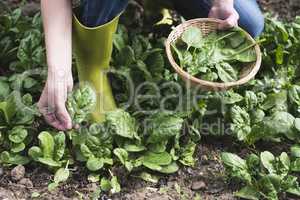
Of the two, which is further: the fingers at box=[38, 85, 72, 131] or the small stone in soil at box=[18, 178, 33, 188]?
the small stone in soil at box=[18, 178, 33, 188]

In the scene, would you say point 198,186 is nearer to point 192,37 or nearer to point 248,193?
point 248,193

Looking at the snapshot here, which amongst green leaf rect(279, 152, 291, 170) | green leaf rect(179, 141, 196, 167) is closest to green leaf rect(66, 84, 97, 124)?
green leaf rect(179, 141, 196, 167)

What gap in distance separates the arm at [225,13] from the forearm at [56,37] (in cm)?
40

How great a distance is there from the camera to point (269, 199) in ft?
4.62

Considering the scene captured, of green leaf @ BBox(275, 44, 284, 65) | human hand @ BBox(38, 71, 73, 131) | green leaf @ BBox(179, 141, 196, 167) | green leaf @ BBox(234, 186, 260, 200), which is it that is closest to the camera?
human hand @ BBox(38, 71, 73, 131)

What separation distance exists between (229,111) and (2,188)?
0.60m

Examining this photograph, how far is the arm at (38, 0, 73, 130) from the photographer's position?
4.30ft

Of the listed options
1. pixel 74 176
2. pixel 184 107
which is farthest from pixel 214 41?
pixel 74 176

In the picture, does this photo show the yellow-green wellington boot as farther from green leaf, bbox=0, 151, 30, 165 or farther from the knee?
the knee

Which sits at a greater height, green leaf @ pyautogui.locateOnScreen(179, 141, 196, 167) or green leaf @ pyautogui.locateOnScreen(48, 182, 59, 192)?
green leaf @ pyautogui.locateOnScreen(179, 141, 196, 167)

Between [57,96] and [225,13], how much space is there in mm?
493

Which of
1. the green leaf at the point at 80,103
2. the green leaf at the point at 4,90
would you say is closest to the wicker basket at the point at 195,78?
the green leaf at the point at 80,103

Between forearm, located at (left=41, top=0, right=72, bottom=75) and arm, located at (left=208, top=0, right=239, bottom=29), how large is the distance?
1.32 ft

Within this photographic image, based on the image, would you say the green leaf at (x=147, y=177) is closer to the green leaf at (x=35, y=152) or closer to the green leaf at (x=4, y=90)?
Result: the green leaf at (x=35, y=152)
